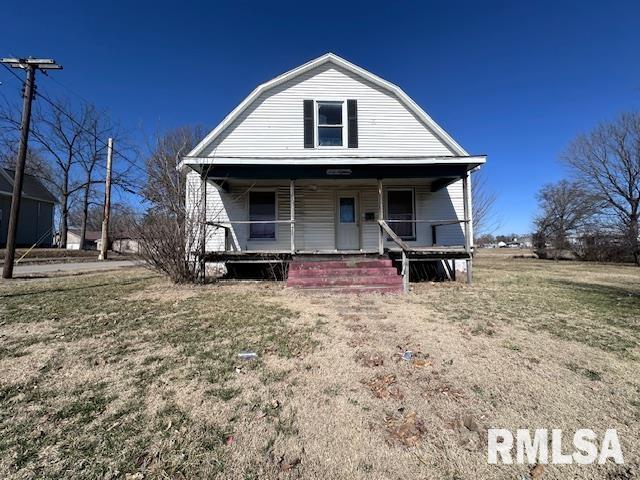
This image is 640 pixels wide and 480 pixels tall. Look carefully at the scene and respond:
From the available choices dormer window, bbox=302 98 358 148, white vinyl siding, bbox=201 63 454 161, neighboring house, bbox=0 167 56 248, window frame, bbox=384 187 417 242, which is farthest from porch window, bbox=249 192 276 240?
A: neighboring house, bbox=0 167 56 248

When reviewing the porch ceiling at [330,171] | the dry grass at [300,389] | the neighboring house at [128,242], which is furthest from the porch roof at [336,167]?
the dry grass at [300,389]

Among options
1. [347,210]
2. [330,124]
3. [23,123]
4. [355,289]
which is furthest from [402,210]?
[23,123]

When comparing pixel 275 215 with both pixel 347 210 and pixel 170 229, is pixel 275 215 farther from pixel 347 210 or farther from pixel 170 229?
pixel 170 229

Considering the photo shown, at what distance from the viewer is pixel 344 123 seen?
1175cm

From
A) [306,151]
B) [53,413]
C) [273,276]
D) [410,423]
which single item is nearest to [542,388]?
[410,423]

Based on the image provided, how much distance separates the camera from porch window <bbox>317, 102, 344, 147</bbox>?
464 inches

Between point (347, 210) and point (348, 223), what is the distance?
0.49 m

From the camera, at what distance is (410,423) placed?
8.45 ft

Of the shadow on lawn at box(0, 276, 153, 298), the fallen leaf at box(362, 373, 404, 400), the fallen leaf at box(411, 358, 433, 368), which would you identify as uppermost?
the shadow on lawn at box(0, 276, 153, 298)

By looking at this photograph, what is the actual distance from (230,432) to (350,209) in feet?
33.5

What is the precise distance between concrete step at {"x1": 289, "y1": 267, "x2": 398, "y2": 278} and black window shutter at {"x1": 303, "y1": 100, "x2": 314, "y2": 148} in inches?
194

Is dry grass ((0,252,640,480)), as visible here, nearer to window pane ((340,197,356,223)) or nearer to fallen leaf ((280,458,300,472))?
fallen leaf ((280,458,300,472))

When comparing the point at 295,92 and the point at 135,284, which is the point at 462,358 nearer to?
the point at 135,284

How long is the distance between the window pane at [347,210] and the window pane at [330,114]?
2.78m
